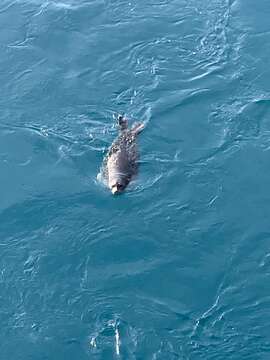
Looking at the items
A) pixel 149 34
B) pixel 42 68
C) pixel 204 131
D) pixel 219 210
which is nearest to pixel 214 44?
pixel 149 34

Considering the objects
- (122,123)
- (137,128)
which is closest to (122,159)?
(137,128)

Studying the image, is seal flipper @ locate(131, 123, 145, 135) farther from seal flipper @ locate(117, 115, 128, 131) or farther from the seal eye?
the seal eye

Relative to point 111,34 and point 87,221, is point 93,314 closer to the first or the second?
point 87,221

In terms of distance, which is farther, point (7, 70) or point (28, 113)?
point (7, 70)

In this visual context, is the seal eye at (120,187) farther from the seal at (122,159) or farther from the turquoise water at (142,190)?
the turquoise water at (142,190)

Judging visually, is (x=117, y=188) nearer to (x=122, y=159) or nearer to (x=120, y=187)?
(x=120, y=187)

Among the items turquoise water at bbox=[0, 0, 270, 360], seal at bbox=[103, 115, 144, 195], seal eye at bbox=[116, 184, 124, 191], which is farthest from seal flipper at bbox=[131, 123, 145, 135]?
seal eye at bbox=[116, 184, 124, 191]
